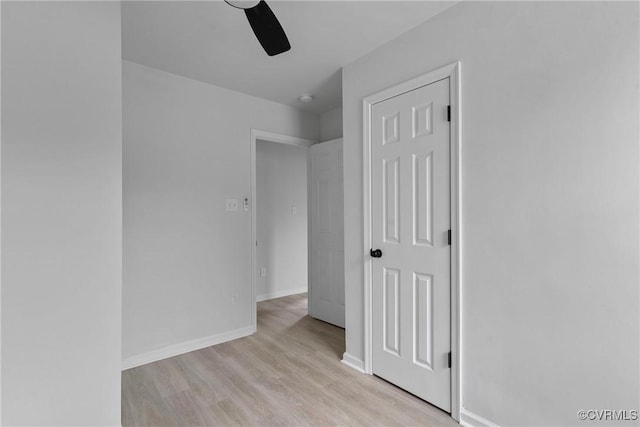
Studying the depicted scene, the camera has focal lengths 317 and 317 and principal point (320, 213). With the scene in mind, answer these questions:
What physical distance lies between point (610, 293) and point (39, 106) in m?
2.54

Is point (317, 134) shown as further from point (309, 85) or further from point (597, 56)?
point (597, 56)

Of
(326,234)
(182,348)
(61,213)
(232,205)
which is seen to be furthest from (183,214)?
(326,234)

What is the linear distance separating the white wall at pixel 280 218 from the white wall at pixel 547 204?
10.2 feet

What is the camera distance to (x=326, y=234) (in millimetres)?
3494

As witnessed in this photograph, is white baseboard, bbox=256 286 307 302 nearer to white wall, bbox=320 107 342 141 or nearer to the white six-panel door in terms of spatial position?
white wall, bbox=320 107 342 141

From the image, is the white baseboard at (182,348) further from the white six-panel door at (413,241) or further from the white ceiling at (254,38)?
the white ceiling at (254,38)

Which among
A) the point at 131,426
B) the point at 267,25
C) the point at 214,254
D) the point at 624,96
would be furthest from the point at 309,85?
the point at 131,426

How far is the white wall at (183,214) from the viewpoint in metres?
2.51

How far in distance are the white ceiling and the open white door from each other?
32.5 inches

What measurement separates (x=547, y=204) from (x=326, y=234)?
2.27 metres

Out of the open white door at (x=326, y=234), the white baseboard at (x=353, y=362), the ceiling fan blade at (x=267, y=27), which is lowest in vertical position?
the white baseboard at (x=353, y=362)

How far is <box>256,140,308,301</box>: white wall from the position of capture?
462 cm

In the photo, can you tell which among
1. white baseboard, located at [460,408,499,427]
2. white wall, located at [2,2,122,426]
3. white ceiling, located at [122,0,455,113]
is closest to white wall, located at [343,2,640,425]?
white baseboard, located at [460,408,499,427]

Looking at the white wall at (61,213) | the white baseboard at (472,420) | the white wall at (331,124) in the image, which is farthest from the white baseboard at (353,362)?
the white wall at (331,124)
